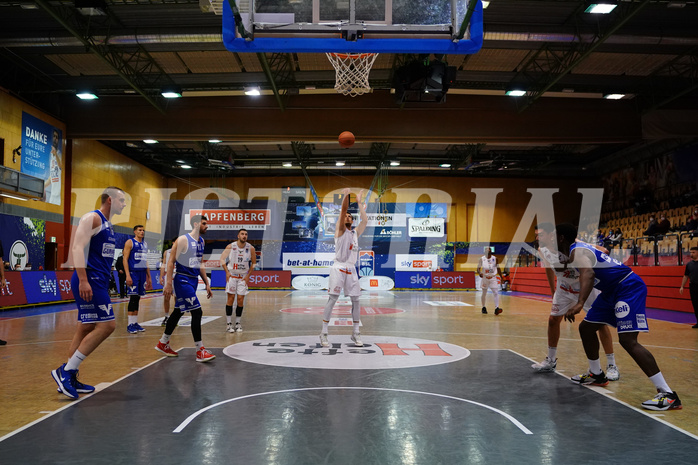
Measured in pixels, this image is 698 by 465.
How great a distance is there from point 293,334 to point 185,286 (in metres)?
3.00

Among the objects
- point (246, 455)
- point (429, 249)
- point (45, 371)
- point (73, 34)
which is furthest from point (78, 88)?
point (429, 249)

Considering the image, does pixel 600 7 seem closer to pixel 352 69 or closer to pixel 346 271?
Result: pixel 352 69

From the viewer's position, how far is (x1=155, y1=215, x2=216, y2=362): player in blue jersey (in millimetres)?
6801

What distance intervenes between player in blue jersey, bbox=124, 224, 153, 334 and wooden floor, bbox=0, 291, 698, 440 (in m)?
0.36

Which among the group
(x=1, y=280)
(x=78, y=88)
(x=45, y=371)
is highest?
(x=78, y=88)

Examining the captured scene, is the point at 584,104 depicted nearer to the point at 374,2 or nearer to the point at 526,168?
the point at 526,168

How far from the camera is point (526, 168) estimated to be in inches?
1260

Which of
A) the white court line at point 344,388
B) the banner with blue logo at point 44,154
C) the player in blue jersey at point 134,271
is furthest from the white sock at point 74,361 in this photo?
the banner with blue logo at point 44,154

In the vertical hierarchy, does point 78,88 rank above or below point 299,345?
above

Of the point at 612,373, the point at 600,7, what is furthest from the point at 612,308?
the point at 600,7

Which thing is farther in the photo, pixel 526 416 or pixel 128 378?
pixel 128 378

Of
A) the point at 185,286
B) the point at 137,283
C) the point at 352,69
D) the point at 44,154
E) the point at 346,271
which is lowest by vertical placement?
the point at 137,283

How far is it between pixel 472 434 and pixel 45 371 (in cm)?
519

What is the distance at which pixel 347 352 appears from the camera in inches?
292
